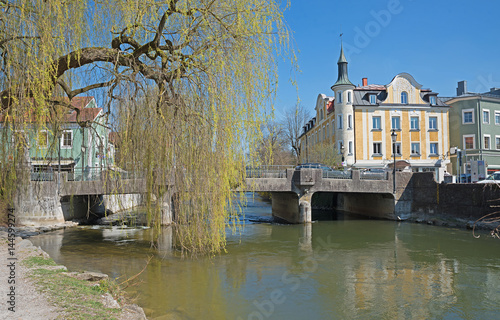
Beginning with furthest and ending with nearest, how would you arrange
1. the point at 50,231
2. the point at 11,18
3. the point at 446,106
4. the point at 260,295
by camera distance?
the point at 446,106, the point at 50,231, the point at 260,295, the point at 11,18

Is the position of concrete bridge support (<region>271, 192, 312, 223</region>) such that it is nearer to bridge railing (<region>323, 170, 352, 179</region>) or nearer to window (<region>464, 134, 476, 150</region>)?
bridge railing (<region>323, 170, 352, 179</region>)

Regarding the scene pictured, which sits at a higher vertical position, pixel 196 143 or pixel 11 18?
pixel 11 18

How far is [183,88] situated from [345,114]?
33.0m

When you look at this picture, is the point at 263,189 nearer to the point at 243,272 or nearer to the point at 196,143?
the point at 243,272

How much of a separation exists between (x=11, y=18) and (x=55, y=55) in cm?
97

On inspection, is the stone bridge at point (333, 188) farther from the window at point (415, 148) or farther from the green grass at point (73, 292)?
the green grass at point (73, 292)

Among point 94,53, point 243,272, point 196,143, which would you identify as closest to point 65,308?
point 196,143

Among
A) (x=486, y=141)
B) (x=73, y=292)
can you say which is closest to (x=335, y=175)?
(x=73, y=292)

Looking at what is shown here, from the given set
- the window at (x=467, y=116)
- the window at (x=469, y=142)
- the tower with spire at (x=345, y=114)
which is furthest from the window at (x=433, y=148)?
the tower with spire at (x=345, y=114)

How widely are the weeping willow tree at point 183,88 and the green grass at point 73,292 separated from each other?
2.48m

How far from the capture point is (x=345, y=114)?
4028 centimetres

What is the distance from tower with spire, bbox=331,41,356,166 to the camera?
40.2 meters

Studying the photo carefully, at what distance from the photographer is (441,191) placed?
84.9 feet

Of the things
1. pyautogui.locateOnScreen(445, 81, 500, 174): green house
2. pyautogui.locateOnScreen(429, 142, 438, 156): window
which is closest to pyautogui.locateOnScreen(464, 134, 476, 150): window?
pyautogui.locateOnScreen(445, 81, 500, 174): green house
